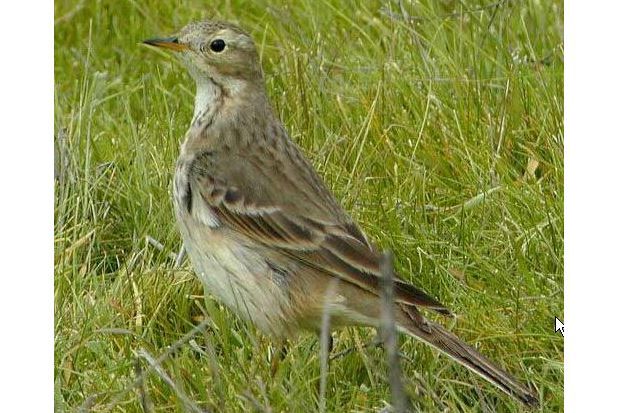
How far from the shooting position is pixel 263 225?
4480 millimetres

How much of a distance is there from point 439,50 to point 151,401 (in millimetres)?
1396

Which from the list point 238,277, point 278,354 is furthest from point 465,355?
point 238,277

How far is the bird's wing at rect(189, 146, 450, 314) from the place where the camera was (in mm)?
4371

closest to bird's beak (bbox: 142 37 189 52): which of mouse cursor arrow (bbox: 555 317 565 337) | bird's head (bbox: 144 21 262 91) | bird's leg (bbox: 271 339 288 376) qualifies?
bird's head (bbox: 144 21 262 91)

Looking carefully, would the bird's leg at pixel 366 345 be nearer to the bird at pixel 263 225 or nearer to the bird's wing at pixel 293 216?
the bird at pixel 263 225

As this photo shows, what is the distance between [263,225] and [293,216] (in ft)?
0.26

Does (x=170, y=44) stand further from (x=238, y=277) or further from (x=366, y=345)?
(x=366, y=345)

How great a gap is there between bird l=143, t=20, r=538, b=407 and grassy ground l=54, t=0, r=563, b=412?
12cm

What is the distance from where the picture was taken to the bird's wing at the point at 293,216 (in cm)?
437

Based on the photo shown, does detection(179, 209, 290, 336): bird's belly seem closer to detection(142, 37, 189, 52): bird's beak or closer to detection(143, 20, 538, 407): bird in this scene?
detection(143, 20, 538, 407): bird

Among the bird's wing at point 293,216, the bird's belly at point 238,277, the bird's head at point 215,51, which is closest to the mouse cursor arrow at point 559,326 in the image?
the bird's wing at point 293,216

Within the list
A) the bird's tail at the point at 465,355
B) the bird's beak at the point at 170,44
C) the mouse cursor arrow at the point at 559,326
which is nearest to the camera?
the bird's tail at the point at 465,355

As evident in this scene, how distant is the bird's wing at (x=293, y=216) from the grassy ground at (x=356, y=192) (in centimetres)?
21
